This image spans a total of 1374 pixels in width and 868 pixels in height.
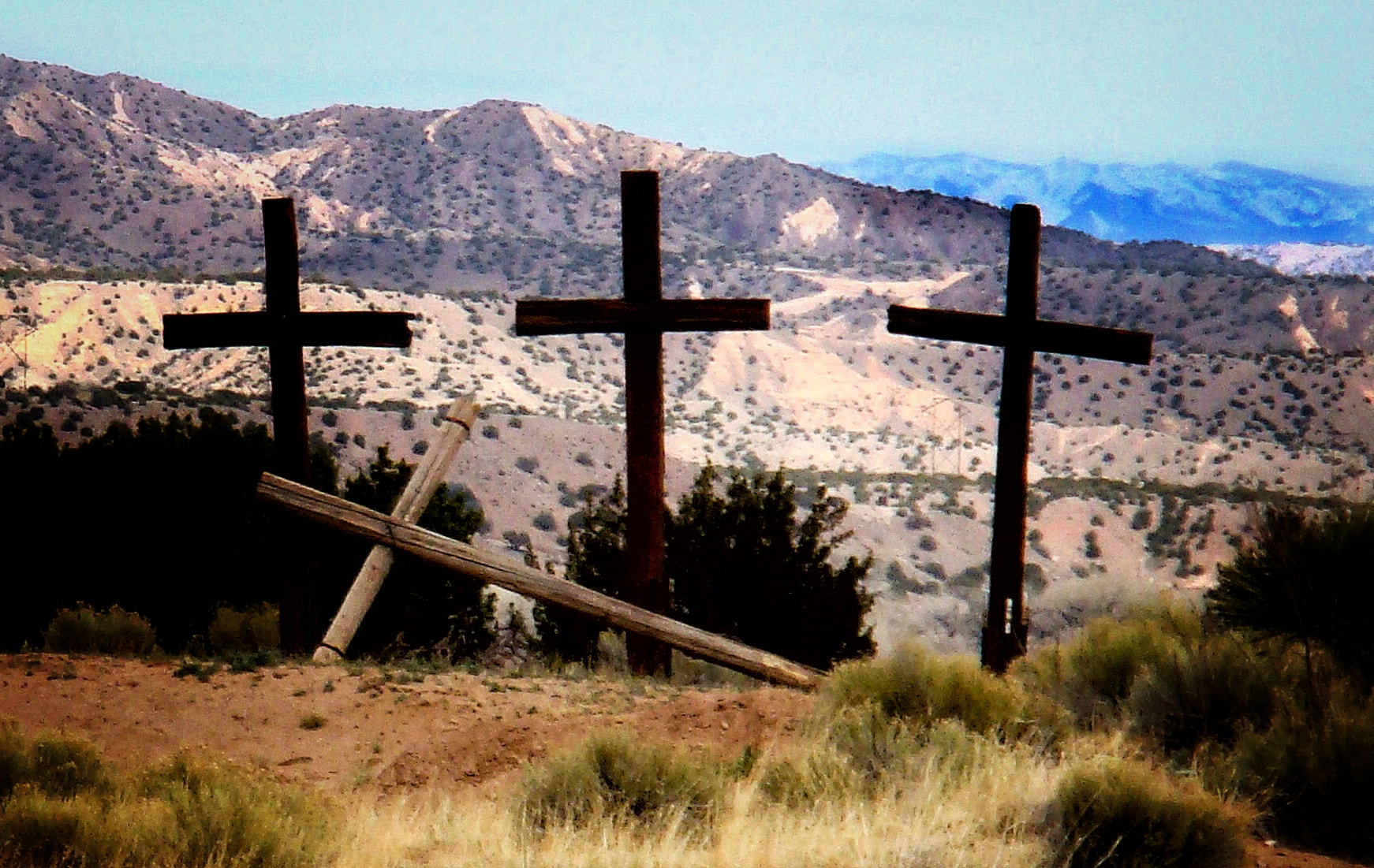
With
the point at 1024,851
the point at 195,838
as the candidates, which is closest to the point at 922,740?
the point at 1024,851

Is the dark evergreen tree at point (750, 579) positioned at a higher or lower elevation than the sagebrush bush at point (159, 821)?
lower

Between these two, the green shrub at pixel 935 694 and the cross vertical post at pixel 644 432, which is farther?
the cross vertical post at pixel 644 432

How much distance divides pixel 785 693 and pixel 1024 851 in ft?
10.3

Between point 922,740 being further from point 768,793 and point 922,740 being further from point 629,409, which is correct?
point 629,409

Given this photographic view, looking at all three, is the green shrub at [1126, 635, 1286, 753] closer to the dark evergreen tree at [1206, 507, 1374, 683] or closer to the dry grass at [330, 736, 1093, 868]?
the dark evergreen tree at [1206, 507, 1374, 683]

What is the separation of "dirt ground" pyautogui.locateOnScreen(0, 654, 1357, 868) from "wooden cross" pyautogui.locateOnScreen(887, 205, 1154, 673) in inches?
90.4

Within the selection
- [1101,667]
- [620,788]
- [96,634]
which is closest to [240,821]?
[620,788]

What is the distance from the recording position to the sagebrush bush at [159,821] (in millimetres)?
4746

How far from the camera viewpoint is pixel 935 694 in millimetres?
6867

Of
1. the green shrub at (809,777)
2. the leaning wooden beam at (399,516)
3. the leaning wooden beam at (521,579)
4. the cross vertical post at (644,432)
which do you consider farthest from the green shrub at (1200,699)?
the leaning wooden beam at (399,516)

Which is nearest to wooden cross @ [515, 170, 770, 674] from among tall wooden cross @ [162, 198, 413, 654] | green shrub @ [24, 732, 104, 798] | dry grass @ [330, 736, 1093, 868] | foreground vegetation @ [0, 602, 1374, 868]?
tall wooden cross @ [162, 198, 413, 654]

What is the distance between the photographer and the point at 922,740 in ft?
21.2

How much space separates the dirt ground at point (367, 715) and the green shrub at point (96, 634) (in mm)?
1213

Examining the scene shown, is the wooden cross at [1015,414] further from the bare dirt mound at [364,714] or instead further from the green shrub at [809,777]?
the green shrub at [809,777]
